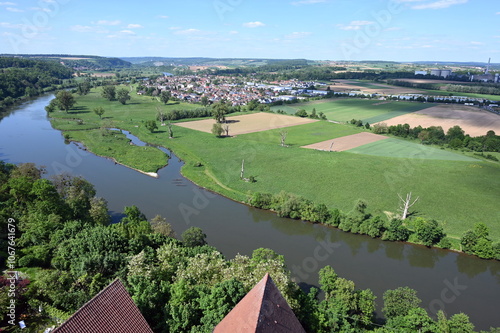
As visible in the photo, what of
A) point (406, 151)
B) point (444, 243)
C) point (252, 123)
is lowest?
point (444, 243)

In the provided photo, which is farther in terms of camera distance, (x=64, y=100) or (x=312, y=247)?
(x=64, y=100)

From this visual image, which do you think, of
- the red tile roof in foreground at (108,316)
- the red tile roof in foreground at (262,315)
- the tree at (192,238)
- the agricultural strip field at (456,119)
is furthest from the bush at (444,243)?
the agricultural strip field at (456,119)

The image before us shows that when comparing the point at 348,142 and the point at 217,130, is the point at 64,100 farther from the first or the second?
the point at 348,142

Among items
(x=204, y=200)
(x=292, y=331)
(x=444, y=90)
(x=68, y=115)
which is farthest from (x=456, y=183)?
(x=444, y=90)

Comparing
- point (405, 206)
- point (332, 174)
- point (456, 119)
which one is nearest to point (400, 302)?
point (405, 206)

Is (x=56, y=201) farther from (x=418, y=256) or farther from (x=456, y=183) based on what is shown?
(x=456, y=183)
